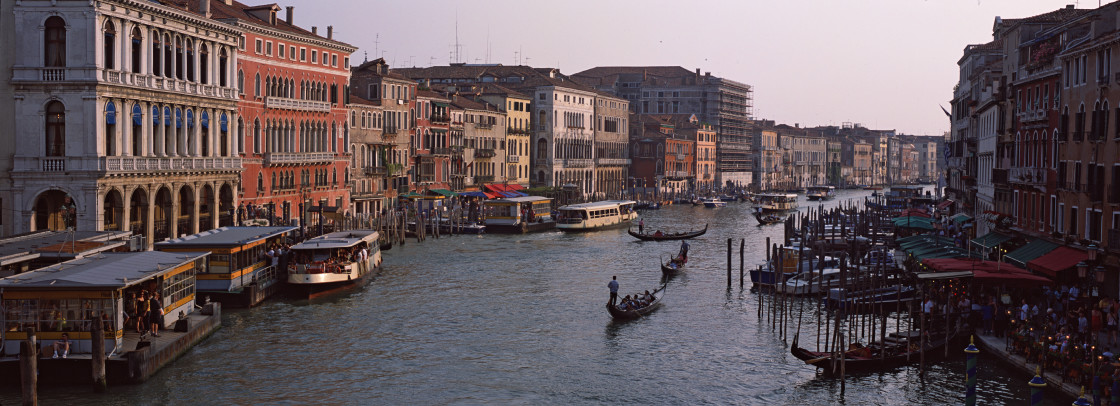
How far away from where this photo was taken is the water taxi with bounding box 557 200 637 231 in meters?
56.8

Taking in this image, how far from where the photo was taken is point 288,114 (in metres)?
46.1

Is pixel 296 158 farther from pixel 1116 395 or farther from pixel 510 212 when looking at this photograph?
pixel 1116 395

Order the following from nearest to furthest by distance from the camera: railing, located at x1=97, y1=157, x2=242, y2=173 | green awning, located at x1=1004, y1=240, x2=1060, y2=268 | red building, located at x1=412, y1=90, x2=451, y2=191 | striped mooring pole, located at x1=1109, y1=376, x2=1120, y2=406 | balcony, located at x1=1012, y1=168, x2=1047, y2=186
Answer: striped mooring pole, located at x1=1109, y1=376, x2=1120, y2=406 < green awning, located at x1=1004, y1=240, x2=1060, y2=268 < balcony, located at x1=1012, y1=168, x2=1047, y2=186 < railing, located at x1=97, y1=157, x2=242, y2=173 < red building, located at x1=412, y1=90, x2=451, y2=191

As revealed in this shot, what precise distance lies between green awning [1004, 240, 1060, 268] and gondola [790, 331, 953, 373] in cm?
506

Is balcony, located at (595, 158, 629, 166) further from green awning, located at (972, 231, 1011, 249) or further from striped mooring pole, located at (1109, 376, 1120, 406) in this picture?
striped mooring pole, located at (1109, 376, 1120, 406)

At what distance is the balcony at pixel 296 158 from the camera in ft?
145

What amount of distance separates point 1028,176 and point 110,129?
965 inches

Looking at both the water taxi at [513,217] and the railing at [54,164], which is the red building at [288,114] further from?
the railing at [54,164]

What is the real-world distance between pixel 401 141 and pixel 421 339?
114ft

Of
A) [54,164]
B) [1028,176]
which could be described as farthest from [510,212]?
[1028,176]

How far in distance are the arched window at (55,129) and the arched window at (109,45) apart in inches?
64.7

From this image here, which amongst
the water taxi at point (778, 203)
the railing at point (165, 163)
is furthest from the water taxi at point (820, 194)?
the railing at point (165, 163)

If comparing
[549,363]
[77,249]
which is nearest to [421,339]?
[549,363]

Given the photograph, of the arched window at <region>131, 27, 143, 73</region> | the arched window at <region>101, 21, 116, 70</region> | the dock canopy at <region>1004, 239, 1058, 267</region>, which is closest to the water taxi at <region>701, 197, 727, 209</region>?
the dock canopy at <region>1004, 239, 1058, 267</region>
